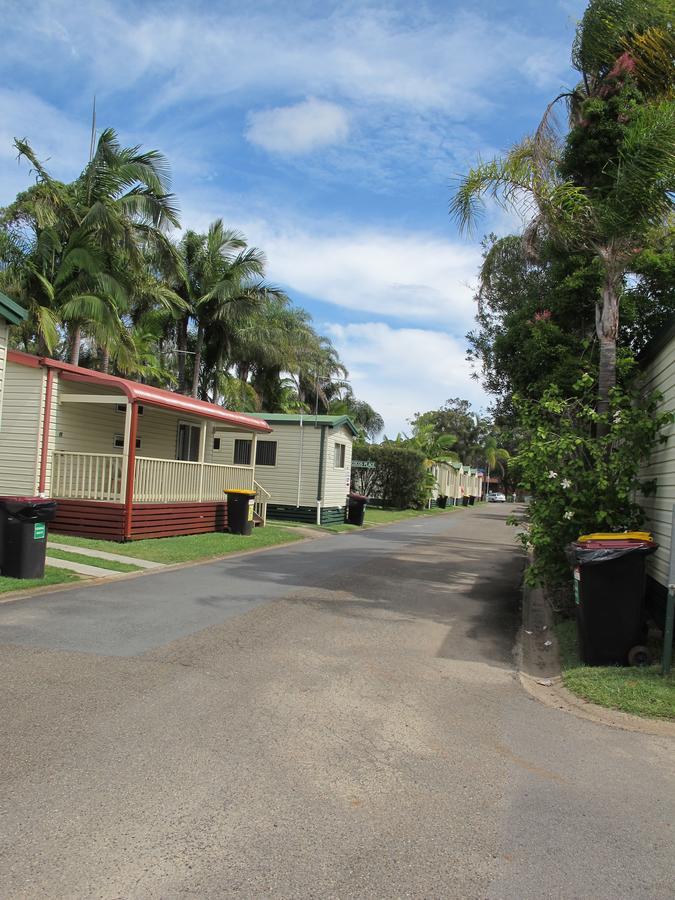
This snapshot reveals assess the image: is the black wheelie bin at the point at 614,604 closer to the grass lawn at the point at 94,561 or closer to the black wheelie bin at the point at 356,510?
the grass lawn at the point at 94,561

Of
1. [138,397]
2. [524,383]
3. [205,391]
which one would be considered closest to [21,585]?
[138,397]

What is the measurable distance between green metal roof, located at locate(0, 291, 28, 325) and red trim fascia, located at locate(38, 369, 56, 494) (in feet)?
12.5

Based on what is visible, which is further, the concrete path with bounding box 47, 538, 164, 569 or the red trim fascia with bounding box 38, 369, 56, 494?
the red trim fascia with bounding box 38, 369, 56, 494

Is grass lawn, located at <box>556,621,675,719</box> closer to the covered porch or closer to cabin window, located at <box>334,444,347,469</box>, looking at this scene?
the covered porch

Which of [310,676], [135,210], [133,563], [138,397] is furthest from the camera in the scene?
[135,210]

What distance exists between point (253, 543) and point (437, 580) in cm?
566

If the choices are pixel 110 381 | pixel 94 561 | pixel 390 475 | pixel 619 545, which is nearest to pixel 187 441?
pixel 110 381

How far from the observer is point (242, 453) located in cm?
2575

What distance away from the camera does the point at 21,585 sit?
9.30 m

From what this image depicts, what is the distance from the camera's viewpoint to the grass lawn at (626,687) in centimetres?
552

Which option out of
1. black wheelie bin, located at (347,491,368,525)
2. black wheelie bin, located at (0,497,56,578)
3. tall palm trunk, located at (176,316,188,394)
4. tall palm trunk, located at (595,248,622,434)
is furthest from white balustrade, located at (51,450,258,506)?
tall palm trunk, located at (176,316,188,394)

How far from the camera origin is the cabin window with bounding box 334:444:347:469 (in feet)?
85.1

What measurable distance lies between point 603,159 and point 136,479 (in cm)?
1084

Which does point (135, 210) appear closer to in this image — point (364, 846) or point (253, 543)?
point (253, 543)
